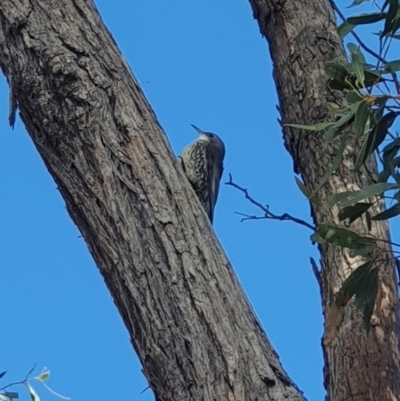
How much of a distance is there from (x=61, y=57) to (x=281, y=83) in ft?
3.42

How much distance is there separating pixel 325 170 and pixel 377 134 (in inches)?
21.5

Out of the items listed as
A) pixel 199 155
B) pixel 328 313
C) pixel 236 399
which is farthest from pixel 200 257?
pixel 199 155

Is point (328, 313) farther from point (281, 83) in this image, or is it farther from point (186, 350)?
point (281, 83)

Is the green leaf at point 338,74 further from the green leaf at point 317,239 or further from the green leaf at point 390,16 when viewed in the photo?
the green leaf at point 317,239

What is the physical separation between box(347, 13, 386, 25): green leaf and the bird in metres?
2.38

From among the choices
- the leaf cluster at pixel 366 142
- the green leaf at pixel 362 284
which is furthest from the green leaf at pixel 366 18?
the green leaf at pixel 362 284

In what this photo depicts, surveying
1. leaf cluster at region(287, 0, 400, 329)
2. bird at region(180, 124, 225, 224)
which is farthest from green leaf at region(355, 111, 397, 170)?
bird at region(180, 124, 225, 224)

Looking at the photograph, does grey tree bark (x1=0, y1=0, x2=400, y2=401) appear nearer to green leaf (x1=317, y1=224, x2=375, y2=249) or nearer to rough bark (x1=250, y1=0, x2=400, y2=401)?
rough bark (x1=250, y1=0, x2=400, y2=401)

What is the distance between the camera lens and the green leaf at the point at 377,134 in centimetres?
216

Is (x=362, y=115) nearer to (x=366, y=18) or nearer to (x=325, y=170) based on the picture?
(x=366, y=18)

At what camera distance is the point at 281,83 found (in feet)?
9.78

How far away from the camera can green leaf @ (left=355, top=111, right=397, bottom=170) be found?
2.16 m

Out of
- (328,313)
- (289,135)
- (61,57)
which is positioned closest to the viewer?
(61,57)

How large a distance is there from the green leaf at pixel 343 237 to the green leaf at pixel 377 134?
159 mm
